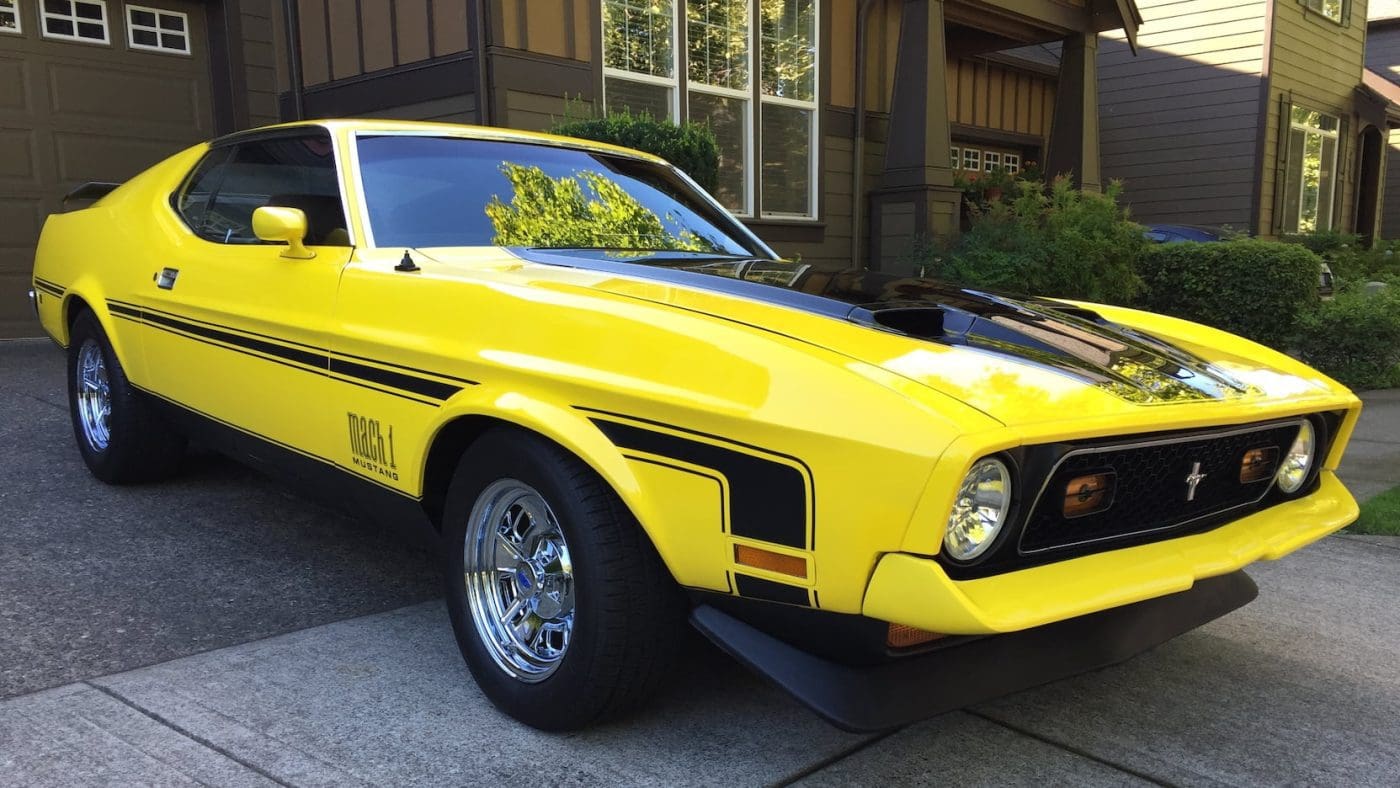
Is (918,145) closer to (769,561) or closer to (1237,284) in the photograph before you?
(1237,284)

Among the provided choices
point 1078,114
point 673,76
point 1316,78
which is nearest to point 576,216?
point 673,76

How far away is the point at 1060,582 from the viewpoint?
77.5 inches

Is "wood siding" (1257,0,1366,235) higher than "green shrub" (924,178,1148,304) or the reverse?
higher

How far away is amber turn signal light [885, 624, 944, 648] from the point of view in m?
1.93

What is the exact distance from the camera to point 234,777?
7.14ft

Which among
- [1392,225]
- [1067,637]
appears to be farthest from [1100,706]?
[1392,225]

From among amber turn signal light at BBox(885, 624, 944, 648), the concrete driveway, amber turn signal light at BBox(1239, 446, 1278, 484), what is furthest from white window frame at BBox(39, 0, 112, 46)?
amber turn signal light at BBox(1239, 446, 1278, 484)

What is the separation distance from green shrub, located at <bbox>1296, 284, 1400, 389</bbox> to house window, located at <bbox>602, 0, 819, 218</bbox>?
14.8 feet

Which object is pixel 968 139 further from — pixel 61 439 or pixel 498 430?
pixel 498 430

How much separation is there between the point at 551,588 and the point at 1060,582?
115 cm

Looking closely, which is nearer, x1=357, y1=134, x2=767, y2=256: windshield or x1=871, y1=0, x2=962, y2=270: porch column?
x1=357, y1=134, x2=767, y2=256: windshield

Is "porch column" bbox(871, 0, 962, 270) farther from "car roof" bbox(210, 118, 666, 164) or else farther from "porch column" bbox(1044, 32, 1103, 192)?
"car roof" bbox(210, 118, 666, 164)

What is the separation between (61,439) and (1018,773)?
4.88 m

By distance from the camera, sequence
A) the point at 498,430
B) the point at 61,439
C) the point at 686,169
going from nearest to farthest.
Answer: the point at 498,430
the point at 61,439
the point at 686,169
